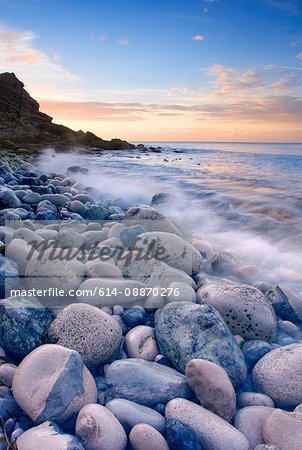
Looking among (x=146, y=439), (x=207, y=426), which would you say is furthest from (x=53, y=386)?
(x=207, y=426)

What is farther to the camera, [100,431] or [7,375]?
[7,375]

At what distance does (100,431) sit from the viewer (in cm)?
173

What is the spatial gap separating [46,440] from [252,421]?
1.16 m

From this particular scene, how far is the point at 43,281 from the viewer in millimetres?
2994

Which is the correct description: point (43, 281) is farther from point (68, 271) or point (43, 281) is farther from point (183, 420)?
point (183, 420)

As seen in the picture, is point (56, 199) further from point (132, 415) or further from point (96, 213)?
point (132, 415)

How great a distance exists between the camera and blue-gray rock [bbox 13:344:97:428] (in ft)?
6.17

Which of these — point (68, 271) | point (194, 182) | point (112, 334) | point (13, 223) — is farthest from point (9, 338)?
point (194, 182)

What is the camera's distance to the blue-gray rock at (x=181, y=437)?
68.5 inches

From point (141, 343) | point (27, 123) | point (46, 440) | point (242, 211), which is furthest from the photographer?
point (27, 123)

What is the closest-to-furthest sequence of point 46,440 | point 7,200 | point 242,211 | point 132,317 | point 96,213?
point 46,440, point 132,317, point 7,200, point 96,213, point 242,211

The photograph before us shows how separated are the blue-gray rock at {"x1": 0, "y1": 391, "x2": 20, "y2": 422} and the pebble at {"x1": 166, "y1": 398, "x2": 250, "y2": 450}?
868 millimetres

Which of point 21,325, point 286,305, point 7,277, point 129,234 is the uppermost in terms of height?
point 129,234

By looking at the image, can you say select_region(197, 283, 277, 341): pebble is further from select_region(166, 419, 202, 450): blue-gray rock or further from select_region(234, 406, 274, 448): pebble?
select_region(166, 419, 202, 450): blue-gray rock
